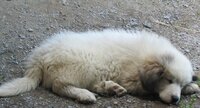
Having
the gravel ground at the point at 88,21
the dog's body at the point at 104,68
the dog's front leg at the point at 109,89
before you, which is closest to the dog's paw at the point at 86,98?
the dog's body at the point at 104,68

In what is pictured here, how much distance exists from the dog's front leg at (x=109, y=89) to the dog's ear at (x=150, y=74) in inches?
8.3

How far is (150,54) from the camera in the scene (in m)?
4.28

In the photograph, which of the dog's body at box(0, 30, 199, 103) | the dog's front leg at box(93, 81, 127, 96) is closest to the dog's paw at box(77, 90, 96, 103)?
the dog's body at box(0, 30, 199, 103)

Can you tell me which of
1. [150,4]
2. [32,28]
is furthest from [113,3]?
[32,28]

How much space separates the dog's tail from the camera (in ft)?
13.2

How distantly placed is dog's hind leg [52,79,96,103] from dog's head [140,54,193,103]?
560 mm

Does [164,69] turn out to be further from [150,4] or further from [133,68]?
[150,4]

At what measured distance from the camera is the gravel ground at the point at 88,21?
4.79 metres

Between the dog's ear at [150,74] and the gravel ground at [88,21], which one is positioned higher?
the gravel ground at [88,21]

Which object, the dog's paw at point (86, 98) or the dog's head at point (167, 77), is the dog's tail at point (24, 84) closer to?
the dog's paw at point (86, 98)

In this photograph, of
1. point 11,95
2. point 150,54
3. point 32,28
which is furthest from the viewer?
point 32,28

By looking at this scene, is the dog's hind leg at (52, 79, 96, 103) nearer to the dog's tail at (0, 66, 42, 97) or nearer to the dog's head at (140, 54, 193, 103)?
the dog's tail at (0, 66, 42, 97)

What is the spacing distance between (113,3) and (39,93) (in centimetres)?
252

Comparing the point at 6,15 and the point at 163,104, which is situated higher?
the point at 6,15
